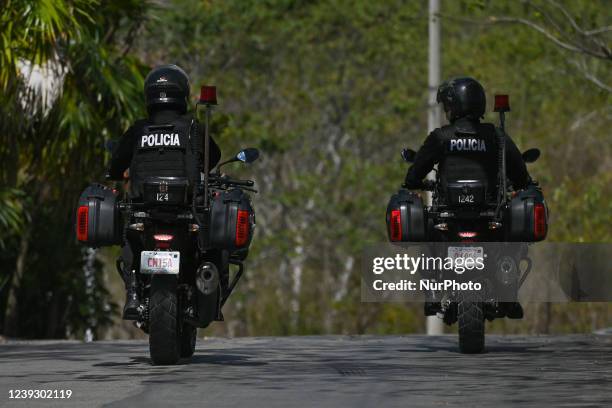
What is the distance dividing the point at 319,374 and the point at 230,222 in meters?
1.29

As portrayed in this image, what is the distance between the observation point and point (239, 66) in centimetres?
4141

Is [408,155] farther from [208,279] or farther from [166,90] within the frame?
[208,279]

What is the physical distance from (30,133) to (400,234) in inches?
325

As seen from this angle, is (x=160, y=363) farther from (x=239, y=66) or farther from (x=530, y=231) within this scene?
(x=239, y=66)

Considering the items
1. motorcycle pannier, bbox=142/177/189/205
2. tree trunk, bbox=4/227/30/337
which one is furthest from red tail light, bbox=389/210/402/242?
tree trunk, bbox=4/227/30/337

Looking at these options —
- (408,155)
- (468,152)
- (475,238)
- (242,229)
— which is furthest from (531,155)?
(242,229)

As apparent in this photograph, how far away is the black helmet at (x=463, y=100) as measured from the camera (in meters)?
15.0

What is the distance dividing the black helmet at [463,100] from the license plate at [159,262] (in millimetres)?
3439

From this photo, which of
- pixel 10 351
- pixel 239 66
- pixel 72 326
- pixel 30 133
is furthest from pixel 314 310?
pixel 10 351

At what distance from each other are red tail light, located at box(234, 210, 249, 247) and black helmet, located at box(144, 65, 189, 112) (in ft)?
3.75

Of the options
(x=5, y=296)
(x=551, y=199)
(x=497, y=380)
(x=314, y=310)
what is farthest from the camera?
(x=314, y=310)

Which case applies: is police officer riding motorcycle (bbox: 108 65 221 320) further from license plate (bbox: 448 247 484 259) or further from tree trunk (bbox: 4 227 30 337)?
tree trunk (bbox: 4 227 30 337)

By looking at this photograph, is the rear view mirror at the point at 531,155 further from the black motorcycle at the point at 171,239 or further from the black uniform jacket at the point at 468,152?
the black motorcycle at the point at 171,239

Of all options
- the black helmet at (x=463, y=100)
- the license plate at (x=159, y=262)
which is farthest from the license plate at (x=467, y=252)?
the license plate at (x=159, y=262)
